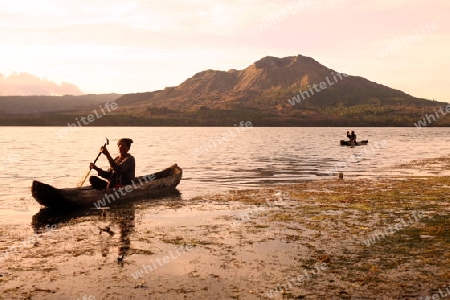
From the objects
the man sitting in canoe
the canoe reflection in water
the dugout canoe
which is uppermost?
the man sitting in canoe

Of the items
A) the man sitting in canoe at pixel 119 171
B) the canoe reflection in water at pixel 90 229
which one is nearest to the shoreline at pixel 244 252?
the canoe reflection in water at pixel 90 229

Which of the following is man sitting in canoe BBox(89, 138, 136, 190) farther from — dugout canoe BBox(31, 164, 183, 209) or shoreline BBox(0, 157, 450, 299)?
shoreline BBox(0, 157, 450, 299)

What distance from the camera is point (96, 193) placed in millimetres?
20891

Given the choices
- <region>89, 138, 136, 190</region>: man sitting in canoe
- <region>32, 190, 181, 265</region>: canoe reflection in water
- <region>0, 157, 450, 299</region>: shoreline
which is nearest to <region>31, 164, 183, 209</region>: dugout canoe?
<region>89, 138, 136, 190</region>: man sitting in canoe

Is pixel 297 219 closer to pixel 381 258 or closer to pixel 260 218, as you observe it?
pixel 260 218

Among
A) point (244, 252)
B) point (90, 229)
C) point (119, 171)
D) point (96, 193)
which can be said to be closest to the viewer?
point (244, 252)

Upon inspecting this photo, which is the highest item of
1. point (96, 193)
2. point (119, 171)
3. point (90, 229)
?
point (119, 171)

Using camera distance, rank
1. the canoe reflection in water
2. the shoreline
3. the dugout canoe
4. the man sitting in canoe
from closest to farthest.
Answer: the shoreline, the canoe reflection in water, the dugout canoe, the man sitting in canoe

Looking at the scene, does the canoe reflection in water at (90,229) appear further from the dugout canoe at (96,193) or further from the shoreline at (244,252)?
the dugout canoe at (96,193)

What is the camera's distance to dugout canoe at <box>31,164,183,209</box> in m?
19.1

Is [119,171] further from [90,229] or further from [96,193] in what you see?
[90,229]

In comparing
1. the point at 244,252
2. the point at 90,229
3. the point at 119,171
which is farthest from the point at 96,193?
the point at 244,252

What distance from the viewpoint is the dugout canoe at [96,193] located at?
1914cm

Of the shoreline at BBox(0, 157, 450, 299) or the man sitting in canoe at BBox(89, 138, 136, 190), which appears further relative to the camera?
the man sitting in canoe at BBox(89, 138, 136, 190)
